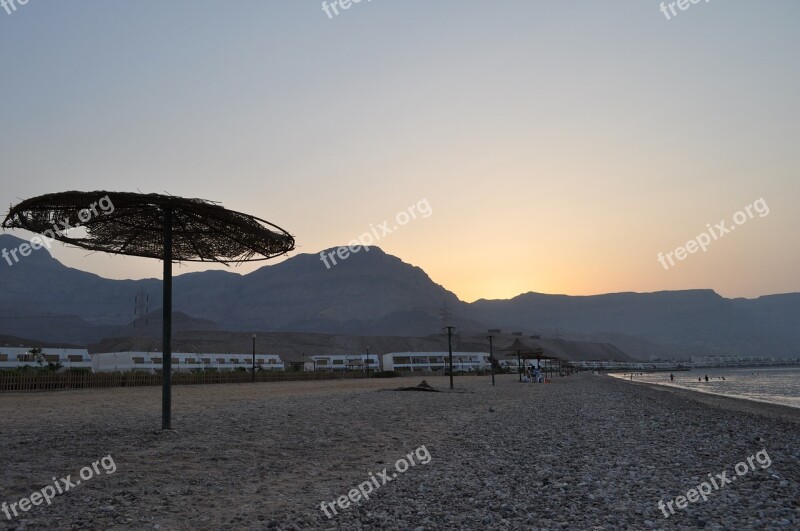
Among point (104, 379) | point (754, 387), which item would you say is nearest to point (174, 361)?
point (104, 379)

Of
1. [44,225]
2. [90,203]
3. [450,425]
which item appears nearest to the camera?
[90,203]

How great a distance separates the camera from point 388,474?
7.41 meters

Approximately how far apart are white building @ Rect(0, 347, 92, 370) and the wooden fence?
1901 cm

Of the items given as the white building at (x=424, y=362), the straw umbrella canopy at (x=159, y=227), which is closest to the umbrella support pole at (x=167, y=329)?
the straw umbrella canopy at (x=159, y=227)

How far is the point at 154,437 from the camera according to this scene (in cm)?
961

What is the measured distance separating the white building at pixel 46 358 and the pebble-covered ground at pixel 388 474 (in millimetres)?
49666

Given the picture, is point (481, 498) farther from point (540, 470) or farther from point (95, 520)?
point (95, 520)

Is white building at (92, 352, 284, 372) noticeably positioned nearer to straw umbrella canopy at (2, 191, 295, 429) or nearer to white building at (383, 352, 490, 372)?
white building at (383, 352, 490, 372)

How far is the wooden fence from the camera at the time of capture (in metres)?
29.0

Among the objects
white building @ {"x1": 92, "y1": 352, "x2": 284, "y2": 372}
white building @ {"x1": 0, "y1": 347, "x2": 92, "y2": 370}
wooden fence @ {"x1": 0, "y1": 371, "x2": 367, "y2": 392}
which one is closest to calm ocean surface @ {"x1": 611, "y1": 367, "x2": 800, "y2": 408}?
wooden fence @ {"x1": 0, "y1": 371, "x2": 367, "y2": 392}

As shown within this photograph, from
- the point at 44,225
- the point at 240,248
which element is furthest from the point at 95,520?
the point at 240,248

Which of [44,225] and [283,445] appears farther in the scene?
[44,225]

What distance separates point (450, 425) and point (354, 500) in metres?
7.44

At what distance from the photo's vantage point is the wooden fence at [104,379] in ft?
95.2
